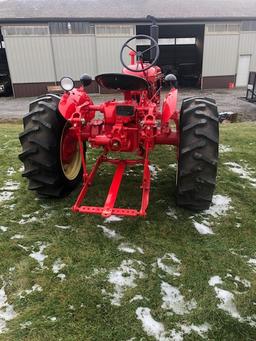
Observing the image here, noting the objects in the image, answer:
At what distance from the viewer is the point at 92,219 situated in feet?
10.4

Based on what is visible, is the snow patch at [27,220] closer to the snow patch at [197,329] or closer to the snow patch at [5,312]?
the snow patch at [5,312]

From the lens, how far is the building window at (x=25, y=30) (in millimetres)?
15188

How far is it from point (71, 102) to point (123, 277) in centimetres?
174

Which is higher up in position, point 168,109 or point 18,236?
point 168,109

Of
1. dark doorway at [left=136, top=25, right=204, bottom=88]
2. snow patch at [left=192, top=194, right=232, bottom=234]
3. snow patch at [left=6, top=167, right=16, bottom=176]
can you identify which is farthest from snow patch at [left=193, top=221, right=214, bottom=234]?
dark doorway at [left=136, top=25, right=204, bottom=88]

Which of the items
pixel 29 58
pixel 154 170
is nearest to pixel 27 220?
pixel 154 170

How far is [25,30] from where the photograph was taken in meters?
15.4

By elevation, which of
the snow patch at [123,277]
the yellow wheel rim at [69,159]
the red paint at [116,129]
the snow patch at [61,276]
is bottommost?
the snow patch at [123,277]

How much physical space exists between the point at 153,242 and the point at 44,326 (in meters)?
1.17

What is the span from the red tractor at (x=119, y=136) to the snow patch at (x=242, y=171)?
1.26 meters

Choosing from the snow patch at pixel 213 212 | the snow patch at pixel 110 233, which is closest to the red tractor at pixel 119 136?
the snow patch at pixel 213 212

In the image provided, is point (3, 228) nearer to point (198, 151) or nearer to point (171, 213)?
point (171, 213)

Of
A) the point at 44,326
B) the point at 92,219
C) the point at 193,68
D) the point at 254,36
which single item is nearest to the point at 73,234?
the point at 92,219

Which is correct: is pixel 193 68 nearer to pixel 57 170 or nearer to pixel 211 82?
pixel 211 82
